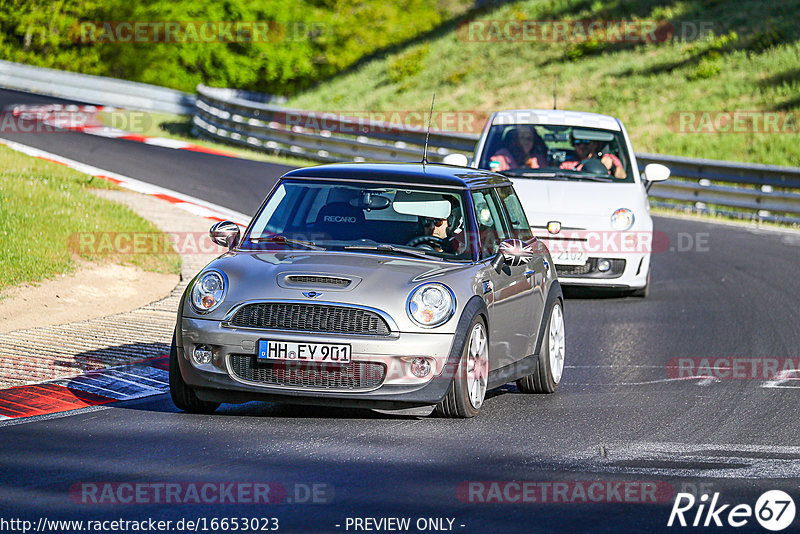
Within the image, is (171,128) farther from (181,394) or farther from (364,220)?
(181,394)

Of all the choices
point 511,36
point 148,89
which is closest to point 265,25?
point 511,36

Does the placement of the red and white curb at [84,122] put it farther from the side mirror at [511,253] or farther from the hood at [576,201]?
the side mirror at [511,253]

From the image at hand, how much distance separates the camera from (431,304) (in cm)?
767

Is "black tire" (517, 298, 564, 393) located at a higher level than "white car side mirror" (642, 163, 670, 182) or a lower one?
lower

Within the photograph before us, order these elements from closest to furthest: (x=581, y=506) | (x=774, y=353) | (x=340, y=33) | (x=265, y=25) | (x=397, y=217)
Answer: (x=581, y=506) → (x=397, y=217) → (x=774, y=353) → (x=265, y=25) → (x=340, y=33)

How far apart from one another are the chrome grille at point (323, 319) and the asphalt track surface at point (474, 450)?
58 centimetres

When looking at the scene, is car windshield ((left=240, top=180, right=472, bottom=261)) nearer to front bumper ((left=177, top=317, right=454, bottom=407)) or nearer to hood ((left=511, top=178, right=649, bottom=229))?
front bumper ((left=177, top=317, right=454, bottom=407))

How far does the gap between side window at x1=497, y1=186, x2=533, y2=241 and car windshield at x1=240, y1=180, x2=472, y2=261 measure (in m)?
0.82

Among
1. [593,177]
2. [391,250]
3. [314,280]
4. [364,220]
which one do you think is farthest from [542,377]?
[593,177]

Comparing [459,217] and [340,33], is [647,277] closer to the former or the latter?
[459,217]

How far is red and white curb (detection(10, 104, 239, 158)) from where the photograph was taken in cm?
2971

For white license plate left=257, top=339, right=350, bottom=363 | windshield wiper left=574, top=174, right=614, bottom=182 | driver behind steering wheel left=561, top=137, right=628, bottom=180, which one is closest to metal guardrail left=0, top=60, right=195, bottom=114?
driver behind steering wheel left=561, top=137, right=628, bottom=180

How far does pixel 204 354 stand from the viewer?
7.69m

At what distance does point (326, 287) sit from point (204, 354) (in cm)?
82
